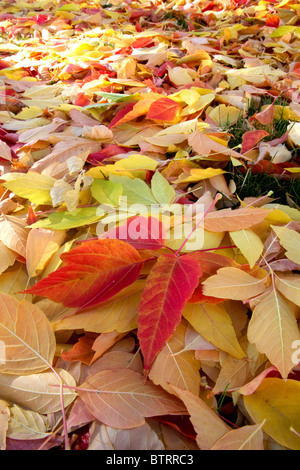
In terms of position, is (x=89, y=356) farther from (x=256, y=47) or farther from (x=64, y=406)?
(x=256, y=47)

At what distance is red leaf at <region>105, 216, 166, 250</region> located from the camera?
21.8 inches

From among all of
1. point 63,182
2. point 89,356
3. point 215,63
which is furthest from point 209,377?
point 215,63

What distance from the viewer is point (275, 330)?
480mm

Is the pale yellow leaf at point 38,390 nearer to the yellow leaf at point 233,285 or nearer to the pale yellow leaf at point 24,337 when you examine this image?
the pale yellow leaf at point 24,337

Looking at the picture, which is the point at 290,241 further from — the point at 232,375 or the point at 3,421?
the point at 3,421

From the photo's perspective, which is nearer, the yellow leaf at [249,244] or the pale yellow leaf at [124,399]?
the pale yellow leaf at [124,399]

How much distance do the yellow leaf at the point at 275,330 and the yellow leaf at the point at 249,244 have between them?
6cm

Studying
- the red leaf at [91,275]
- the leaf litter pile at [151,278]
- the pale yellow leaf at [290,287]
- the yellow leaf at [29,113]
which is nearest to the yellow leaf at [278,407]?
the leaf litter pile at [151,278]

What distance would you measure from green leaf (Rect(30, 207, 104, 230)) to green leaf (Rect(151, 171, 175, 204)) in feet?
0.36

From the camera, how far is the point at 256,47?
1.56 meters

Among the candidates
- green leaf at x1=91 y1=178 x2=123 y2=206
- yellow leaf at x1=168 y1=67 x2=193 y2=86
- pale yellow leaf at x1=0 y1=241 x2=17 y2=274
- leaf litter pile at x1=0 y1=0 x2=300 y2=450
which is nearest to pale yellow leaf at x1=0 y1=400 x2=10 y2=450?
leaf litter pile at x1=0 y1=0 x2=300 y2=450

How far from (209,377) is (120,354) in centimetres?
13

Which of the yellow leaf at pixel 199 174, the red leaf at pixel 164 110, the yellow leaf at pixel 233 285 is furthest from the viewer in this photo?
the red leaf at pixel 164 110

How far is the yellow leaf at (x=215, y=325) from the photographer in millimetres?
498
